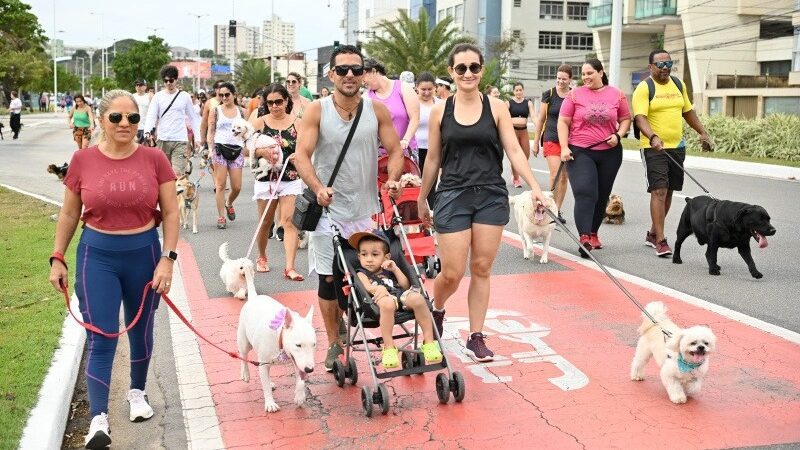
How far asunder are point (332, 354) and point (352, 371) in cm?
37

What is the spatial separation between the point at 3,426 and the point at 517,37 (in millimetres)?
77173

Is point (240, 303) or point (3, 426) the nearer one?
point (3, 426)

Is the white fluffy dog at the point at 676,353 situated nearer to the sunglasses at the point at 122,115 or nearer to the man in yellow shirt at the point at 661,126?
the sunglasses at the point at 122,115

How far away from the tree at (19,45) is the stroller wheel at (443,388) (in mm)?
53394

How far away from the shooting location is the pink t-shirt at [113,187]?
5.22m

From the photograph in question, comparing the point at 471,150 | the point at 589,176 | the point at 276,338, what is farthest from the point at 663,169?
the point at 276,338

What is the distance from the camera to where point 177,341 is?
7605mm

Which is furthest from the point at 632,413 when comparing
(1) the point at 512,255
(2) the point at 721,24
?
(2) the point at 721,24

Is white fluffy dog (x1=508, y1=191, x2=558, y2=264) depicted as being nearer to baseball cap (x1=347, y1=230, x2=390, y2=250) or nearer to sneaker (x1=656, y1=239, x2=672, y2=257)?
sneaker (x1=656, y1=239, x2=672, y2=257)

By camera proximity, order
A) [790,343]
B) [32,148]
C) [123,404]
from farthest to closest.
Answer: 1. [32,148]
2. [790,343]
3. [123,404]

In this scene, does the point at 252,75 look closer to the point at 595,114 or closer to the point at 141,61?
the point at 141,61

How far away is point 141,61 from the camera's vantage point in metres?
101

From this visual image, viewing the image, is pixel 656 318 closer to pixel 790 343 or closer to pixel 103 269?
pixel 790 343

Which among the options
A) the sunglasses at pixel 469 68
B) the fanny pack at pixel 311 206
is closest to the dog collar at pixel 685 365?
the sunglasses at pixel 469 68
